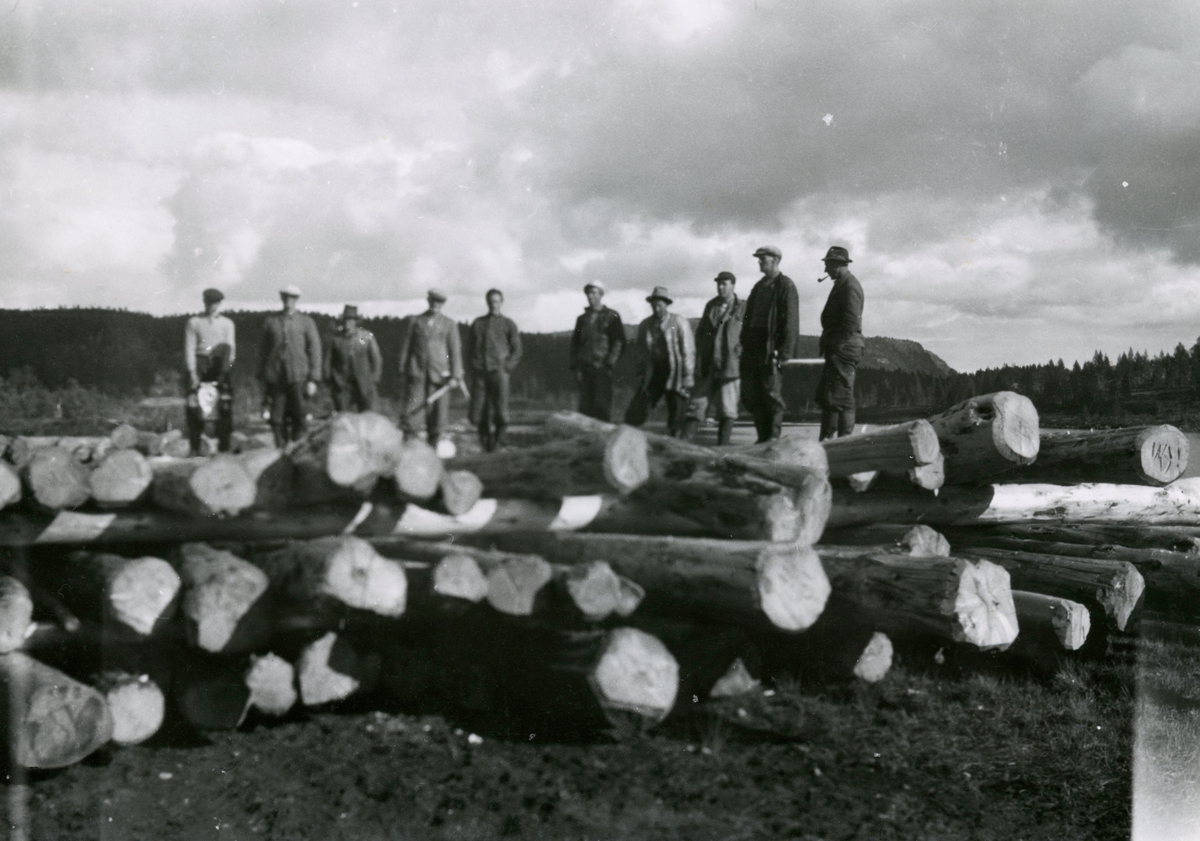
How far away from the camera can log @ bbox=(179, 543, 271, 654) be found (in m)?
4.05

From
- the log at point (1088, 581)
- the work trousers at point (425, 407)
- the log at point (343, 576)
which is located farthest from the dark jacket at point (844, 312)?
the log at point (343, 576)

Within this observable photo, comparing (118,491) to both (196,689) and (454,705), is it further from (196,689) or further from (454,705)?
(454,705)

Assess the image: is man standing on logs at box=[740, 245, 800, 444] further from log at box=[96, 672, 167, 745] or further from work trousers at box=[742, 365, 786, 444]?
log at box=[96, 672, 167, 745]

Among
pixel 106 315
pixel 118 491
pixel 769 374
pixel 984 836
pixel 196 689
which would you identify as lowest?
pixel 984 836

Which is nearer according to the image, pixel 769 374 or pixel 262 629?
pixel 262 629

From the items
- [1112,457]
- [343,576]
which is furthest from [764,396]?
[343,576]

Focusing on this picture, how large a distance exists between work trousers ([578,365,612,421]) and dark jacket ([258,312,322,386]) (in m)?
3.11

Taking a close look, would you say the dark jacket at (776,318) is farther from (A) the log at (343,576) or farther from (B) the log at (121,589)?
(B) the log at (121,589)

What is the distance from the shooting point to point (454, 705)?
466 centimetres

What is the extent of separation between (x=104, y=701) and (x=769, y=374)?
6.06 m

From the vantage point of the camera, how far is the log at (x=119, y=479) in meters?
4.29

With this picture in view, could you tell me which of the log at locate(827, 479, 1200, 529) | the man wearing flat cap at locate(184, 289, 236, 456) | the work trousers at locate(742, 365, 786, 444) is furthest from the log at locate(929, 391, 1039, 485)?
the man wearing flat cap at locate(184, 289, 236, 456)

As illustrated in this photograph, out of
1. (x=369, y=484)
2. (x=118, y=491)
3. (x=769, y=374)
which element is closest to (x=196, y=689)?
(x=118, y=491)

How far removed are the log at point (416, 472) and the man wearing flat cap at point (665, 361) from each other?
17.7 feet
